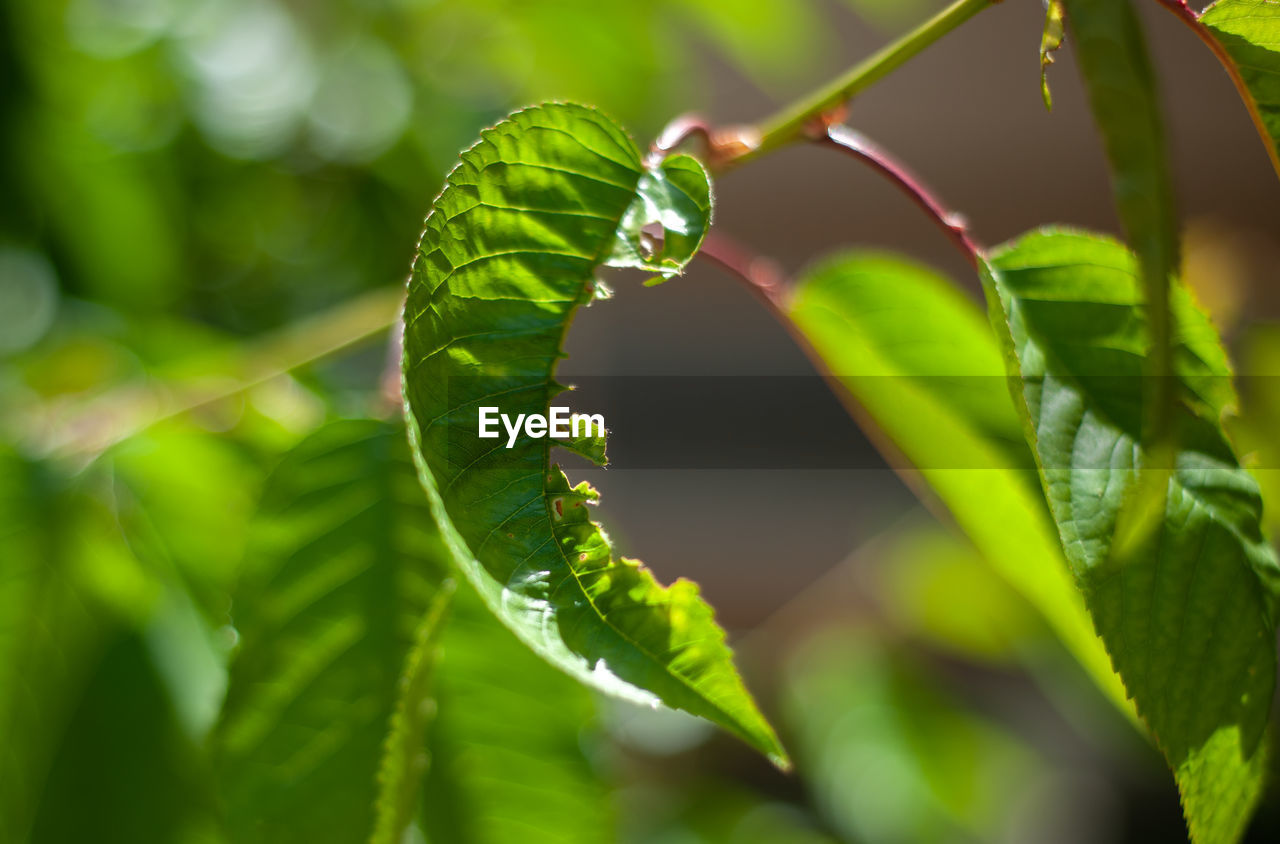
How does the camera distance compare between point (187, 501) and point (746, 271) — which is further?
point (187, 501)

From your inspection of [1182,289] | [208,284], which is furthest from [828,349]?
[208,284]

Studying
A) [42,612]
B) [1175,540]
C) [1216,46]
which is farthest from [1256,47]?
[42,612]

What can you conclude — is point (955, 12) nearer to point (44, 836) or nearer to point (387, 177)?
point (44, 836)

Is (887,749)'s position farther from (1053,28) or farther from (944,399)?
(1053,28)

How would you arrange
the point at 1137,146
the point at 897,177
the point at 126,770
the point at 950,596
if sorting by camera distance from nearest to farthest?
the point at 1137,146, the point at 897,177, the point at 126,770, the point at 950,596

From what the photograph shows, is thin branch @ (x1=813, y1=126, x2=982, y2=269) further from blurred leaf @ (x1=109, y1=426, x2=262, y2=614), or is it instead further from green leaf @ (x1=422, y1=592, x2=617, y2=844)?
blurred leaf @ (x1=109, y1=426, x2=262, y2=614)

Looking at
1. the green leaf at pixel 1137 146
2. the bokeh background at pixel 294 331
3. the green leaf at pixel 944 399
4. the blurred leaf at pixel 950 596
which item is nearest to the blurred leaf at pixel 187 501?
the bokeh background at pixel 294 331

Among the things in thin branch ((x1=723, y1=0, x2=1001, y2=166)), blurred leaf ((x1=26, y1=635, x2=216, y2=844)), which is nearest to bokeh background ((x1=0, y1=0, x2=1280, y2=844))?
blurred leaf ((x1=26, y1=635, x2=216, y2=844))
